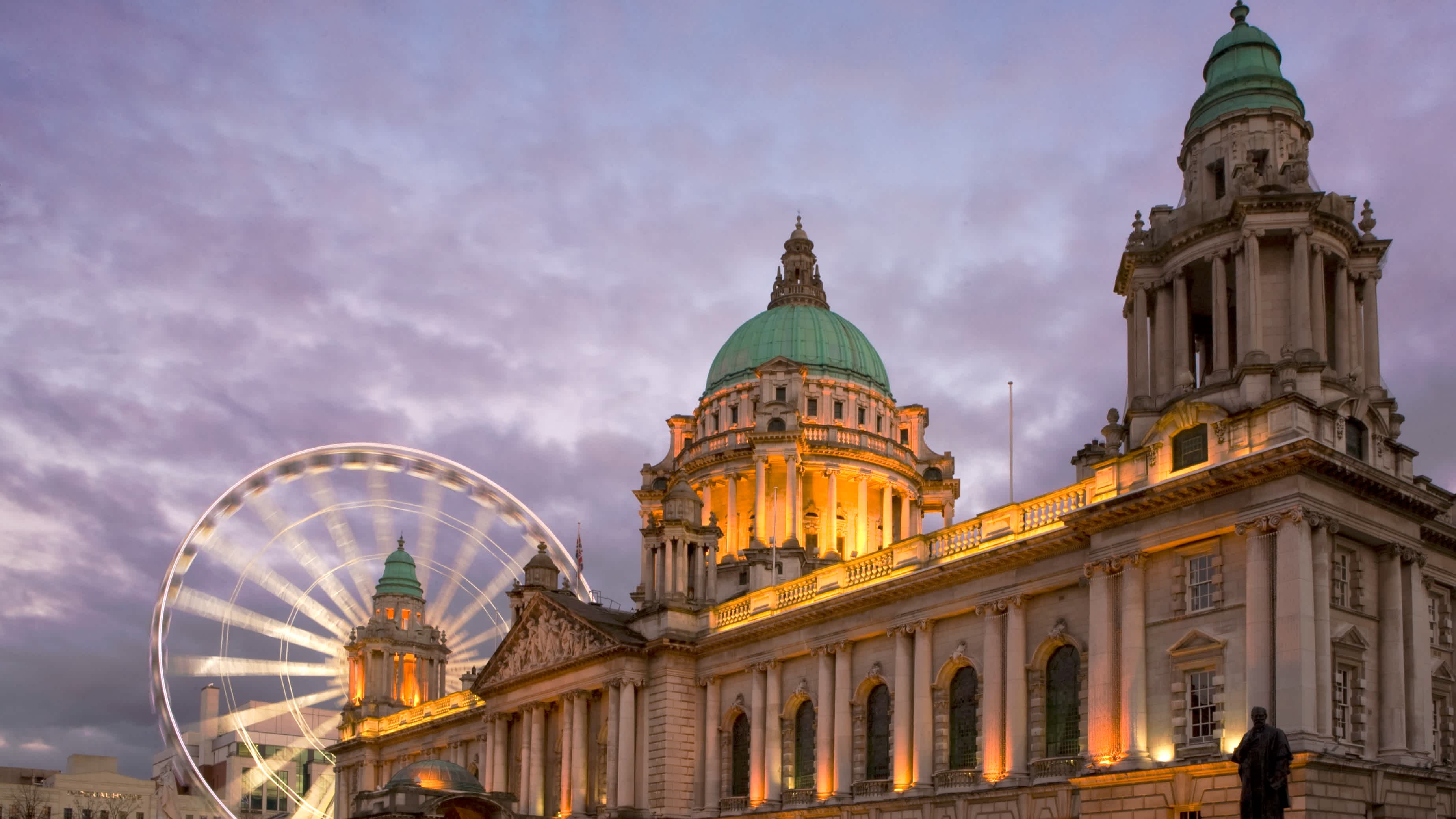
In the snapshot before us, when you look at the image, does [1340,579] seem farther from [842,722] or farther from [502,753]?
[502,753]

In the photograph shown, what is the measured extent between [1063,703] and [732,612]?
2026 centimetres

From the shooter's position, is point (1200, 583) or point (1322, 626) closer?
point (1322, 626)

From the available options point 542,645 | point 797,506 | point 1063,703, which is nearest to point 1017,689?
point 1063,703

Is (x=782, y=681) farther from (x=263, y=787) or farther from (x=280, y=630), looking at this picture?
(x=263, y=787)

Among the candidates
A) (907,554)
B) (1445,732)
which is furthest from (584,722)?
(1445,732)

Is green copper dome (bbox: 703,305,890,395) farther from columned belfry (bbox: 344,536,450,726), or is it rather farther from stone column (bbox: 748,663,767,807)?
stone column (bbox: 748,663,767,807)

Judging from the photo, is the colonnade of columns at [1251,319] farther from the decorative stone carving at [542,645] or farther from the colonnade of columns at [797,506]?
the colonnade of columns at [797,506]

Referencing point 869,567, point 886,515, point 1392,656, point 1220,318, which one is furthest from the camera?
point 886,515

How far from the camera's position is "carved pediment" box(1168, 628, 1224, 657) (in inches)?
1661

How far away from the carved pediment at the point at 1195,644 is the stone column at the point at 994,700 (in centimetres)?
801

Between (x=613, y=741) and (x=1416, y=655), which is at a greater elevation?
(x=1416, y=655)

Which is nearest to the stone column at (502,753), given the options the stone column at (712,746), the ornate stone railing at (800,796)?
the stone column at (712,746)

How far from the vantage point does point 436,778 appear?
6994cm

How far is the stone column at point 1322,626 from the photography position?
39.4m
